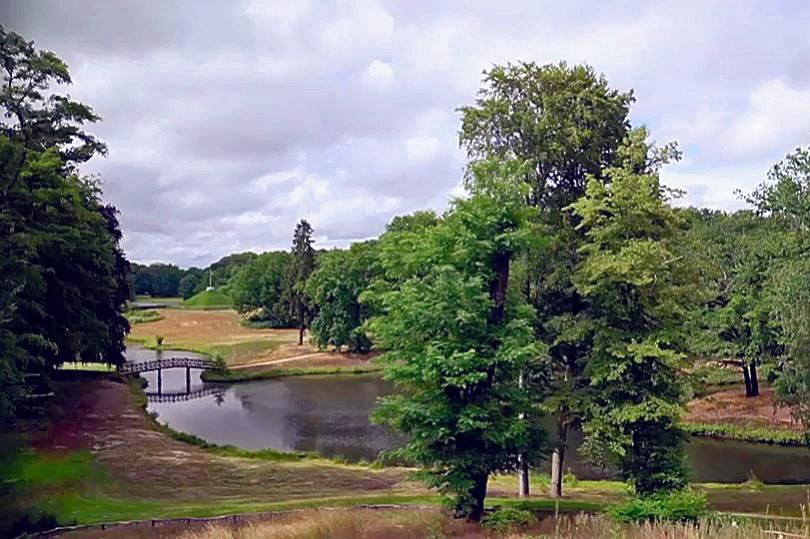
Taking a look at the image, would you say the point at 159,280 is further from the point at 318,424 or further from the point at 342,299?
the point at 318,424

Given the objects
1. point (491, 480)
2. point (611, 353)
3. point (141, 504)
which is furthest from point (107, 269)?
point (611, 353)

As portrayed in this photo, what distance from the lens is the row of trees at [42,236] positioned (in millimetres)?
16547

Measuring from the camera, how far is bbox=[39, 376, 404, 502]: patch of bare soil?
20297mm

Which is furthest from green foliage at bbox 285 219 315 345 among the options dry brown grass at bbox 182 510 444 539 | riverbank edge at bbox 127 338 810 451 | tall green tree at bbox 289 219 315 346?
dry brown grass at bbox 182 510 444 539

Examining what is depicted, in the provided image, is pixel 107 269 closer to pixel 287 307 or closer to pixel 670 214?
pixel 670 214

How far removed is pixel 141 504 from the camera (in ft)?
59.8

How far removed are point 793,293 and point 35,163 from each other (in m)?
21.1

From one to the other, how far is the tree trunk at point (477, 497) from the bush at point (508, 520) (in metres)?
0.47

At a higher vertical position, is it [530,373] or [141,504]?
[530,373]

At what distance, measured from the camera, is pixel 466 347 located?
14.3 meters

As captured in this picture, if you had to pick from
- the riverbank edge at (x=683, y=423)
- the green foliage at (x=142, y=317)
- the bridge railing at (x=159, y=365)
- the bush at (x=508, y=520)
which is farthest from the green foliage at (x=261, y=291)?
the bush at (x=508, y=520)

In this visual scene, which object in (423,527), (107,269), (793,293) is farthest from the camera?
(107,269)

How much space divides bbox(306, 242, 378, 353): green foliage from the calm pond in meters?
6.69

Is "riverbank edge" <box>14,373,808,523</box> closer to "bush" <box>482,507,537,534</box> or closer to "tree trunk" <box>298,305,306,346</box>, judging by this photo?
"bush" <box>482,507,537,534</box>
